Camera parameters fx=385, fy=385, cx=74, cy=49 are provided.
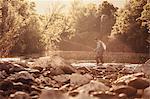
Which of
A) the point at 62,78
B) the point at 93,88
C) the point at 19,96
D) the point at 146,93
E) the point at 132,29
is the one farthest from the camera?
the point at 132,29

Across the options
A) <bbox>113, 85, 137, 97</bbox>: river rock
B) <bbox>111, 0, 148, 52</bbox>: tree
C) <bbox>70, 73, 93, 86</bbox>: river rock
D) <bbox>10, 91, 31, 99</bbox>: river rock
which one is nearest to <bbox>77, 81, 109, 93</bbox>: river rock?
<bbox>113, 85, 137, 97</bbox>: river rock

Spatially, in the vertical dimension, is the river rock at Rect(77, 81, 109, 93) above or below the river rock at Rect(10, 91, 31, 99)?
below

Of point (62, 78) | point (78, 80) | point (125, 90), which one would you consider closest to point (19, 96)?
point (125, 90)

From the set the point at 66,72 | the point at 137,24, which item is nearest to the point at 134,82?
the point at 66,72

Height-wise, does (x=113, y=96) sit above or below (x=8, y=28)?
below

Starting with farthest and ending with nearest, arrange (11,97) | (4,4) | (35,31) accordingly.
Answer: (35,31) < (4,4) < (11,97)

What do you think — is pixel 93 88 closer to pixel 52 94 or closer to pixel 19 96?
pixel 52 94

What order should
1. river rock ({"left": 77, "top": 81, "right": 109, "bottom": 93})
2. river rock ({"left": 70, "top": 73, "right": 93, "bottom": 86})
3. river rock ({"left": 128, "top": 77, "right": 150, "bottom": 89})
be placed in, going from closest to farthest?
river rock ({"left": 77, "top": 81, "right": 109, "bottom": 93})
river rock ({"left": 128, "top": 77, "right": 150, "bottom": 89})
river rock ({"left": 70, "top": 73, "right": 93, "bottom": 86})

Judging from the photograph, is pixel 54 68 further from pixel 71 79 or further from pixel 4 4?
pixel 4 4

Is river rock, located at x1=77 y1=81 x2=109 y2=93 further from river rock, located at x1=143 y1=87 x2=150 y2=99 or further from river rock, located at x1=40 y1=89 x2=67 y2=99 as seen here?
river rock, located at x1=143 y1=87 x2=150 y2=99

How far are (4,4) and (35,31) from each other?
49.3ft

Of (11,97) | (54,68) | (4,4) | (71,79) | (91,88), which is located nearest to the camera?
(11,97)

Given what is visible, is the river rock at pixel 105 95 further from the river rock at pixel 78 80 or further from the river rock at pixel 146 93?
the river rock at pixel 78 80

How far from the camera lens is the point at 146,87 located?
Result: 23.0 ft
